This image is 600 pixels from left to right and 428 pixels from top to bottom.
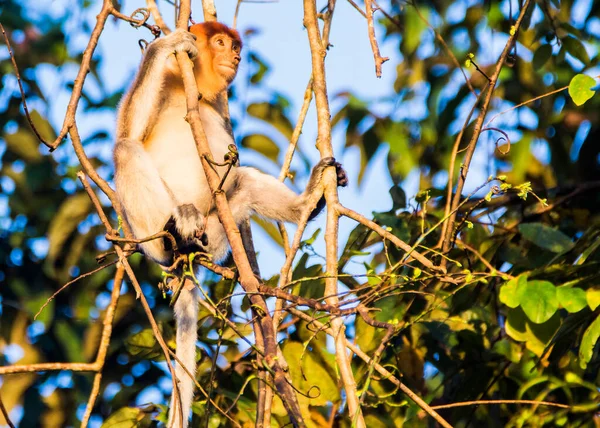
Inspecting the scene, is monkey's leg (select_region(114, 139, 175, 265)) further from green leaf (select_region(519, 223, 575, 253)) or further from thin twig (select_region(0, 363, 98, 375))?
green leaf (select_region(519, 223, 575, 253))

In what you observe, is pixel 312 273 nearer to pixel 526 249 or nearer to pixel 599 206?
pixel 526 249

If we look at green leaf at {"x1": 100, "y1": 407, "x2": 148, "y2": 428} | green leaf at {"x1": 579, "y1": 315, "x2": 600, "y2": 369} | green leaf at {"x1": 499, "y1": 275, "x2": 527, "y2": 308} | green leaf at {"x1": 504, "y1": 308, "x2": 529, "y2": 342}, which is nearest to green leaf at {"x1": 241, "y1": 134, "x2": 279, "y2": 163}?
green leaf at {"x1": 100, "y1": 407, "x2": 148, "y2": 428}

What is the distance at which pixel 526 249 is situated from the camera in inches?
204

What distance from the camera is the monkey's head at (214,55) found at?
6023mm

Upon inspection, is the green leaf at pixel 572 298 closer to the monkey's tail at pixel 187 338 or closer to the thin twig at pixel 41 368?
the monkey's tail at pixel 187 338

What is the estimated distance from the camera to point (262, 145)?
6008 millimetres

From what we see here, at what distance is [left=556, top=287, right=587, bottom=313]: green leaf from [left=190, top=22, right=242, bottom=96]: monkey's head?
3.29 meters

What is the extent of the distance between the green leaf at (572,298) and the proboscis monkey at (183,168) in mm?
1873

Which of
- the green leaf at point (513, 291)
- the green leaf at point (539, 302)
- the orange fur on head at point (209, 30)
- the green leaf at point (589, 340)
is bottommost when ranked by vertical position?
the green leaf at point (589, 340)

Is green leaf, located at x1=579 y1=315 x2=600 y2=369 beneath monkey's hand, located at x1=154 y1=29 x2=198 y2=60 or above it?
beneath

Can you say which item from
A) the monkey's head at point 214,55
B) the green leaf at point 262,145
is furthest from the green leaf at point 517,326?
the monkey's head at point 214,55

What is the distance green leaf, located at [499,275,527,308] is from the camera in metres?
3.85

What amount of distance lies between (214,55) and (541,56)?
2.42 meters

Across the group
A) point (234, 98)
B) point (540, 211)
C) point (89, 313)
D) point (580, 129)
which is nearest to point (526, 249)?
point (540, 211)
